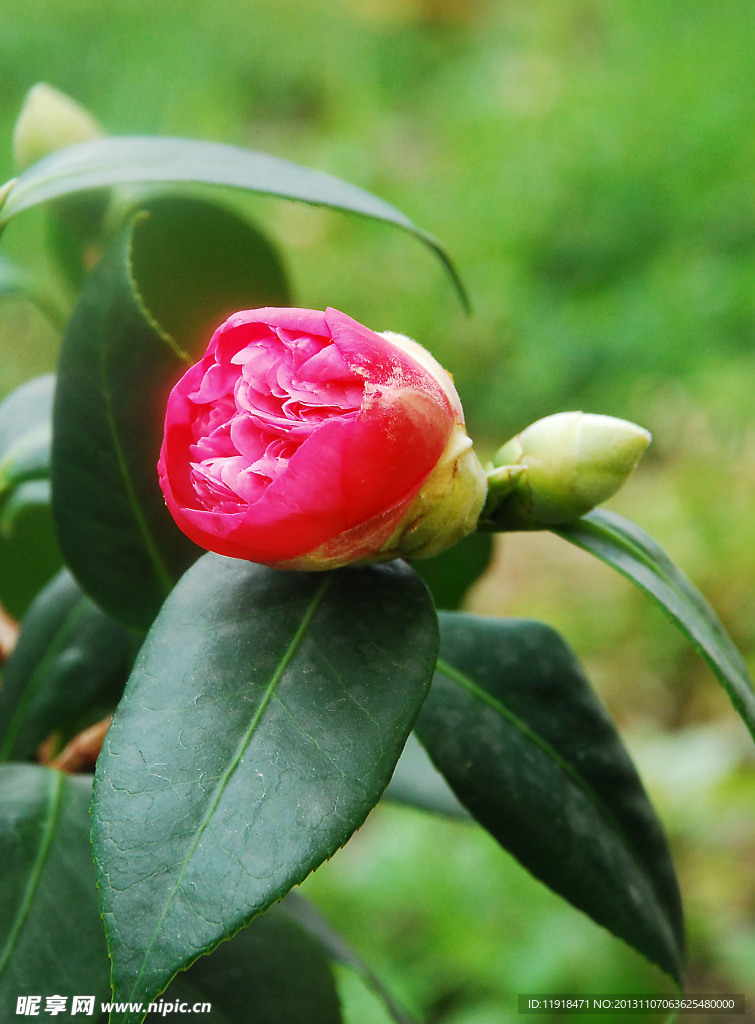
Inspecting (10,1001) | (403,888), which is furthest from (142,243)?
(403,888)

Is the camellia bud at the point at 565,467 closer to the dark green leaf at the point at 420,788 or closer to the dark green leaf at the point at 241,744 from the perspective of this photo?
the dark green leaf at the point at 241,744

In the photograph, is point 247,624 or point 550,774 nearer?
point 247,624

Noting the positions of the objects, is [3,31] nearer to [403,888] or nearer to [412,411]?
[403,888]

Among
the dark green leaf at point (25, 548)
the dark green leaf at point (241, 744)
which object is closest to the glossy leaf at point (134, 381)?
the dark green leaf at point (241, 744)

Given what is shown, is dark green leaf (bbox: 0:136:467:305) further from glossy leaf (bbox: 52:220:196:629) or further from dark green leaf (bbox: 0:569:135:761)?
dark green leaf (bbox: 0:569:135:761)

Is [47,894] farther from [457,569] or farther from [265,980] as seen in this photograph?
[457,569]

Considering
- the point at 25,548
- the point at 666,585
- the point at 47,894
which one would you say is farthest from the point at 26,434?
the point at 666,585
